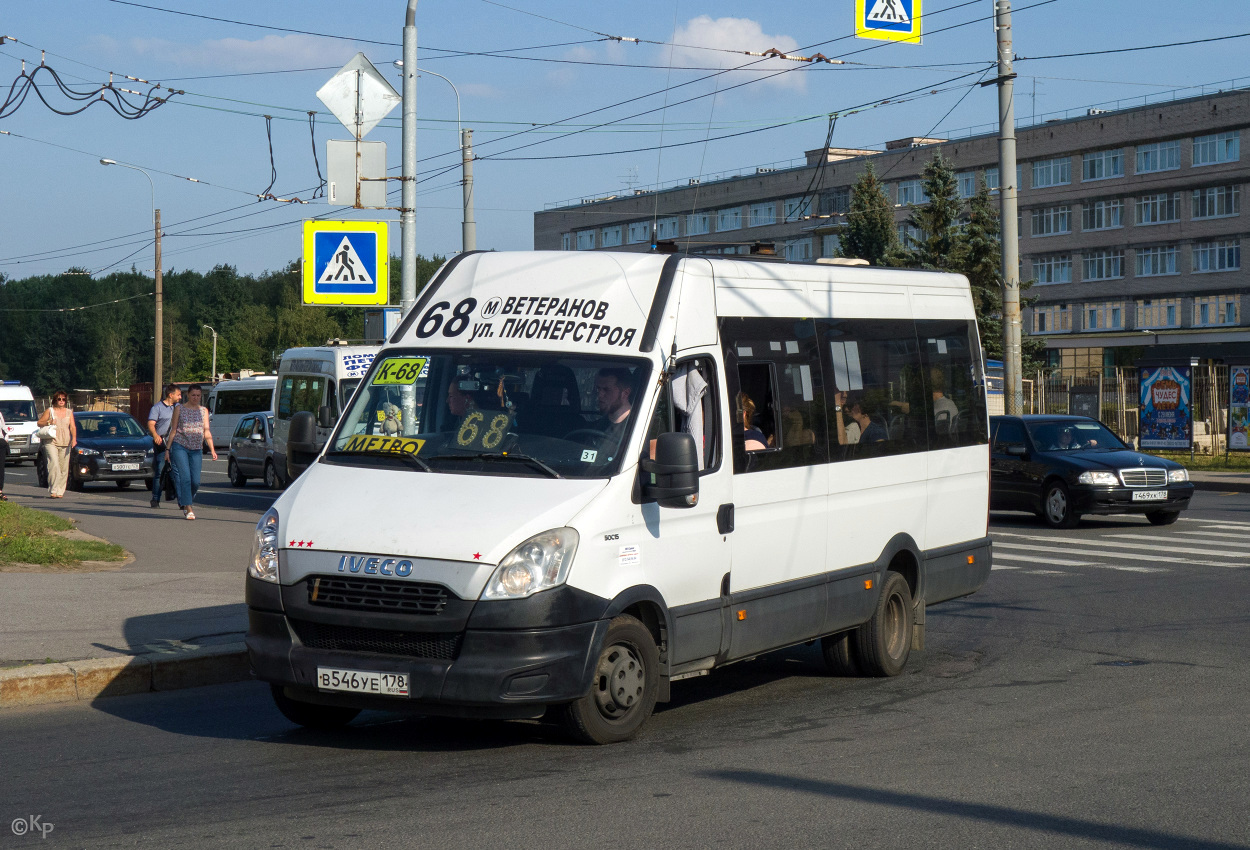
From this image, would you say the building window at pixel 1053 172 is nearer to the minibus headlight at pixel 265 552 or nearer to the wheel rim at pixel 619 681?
the wheel rim at pixel 619 681

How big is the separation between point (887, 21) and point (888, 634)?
12349 mm

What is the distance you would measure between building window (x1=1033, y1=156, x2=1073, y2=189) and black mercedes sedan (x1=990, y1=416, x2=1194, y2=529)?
203 ft

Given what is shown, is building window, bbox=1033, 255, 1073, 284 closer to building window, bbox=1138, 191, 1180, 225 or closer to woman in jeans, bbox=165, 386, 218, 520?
building window, bbox=1138, 191, 1180, 225

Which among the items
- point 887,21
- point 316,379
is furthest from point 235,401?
point 887,21

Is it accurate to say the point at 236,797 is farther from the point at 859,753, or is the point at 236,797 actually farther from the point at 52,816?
the point at 859,753

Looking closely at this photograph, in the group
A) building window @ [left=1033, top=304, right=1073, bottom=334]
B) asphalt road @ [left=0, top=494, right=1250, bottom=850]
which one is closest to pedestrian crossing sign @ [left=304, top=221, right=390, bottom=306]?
asphalt road @ [left=0, top=494, right=1250, bottom=850]

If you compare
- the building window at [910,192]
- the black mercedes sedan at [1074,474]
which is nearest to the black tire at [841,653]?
the black mercedes sedan at [1074,474]

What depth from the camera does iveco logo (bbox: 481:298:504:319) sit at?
7.38 metres

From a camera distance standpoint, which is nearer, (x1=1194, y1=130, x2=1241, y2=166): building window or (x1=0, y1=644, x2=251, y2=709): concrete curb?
(x1=0, y1=644, x2=251, y2=709): concrete curb

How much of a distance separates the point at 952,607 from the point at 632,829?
7309 mm

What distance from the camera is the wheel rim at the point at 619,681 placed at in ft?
21.3

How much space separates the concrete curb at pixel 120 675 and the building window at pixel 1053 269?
76.5 meters

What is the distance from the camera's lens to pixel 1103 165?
2997 inches

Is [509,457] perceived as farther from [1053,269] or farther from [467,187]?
[1053,269]
